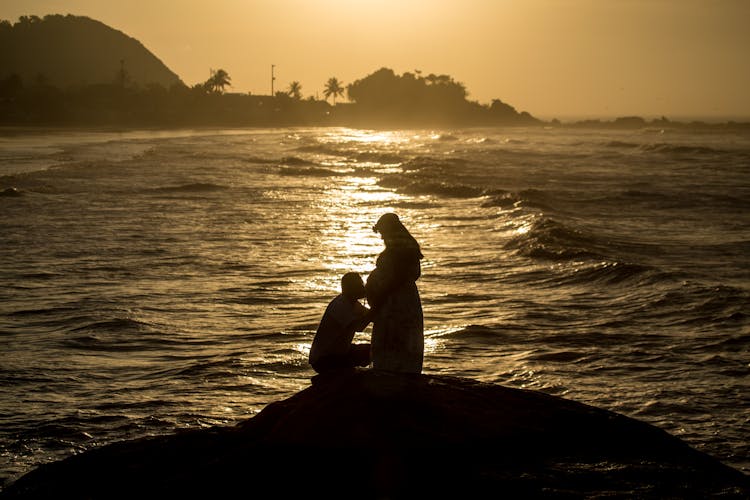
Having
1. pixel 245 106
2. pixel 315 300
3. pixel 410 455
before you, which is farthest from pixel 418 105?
pixel 410 455

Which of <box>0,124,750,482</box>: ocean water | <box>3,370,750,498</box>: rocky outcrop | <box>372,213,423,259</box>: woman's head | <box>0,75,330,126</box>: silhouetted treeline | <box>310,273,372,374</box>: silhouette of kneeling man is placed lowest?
<box>0,124,750,482</box>: ocean water

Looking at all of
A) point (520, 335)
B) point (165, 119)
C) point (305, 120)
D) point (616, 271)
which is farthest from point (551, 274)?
point (305, 120)

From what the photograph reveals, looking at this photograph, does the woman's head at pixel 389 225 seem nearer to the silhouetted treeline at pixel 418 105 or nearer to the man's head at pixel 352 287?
the man's head at pixel 352 287

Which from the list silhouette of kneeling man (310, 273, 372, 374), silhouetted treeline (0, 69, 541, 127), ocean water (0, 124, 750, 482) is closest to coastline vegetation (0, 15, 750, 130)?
silhouetted treeline (0, 69, 541, 127)

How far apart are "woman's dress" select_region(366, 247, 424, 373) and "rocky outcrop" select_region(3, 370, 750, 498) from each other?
1.49ft

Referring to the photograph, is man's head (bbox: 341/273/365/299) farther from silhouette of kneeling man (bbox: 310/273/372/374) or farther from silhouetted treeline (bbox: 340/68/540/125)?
silhouetted treeline (bbox: 340/68/540/125)

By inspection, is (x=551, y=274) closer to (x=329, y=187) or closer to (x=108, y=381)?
(x=108, y=381)

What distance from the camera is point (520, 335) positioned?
450 inches

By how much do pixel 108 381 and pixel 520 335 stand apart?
5041 millimetres

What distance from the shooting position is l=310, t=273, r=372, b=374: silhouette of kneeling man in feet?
21.2

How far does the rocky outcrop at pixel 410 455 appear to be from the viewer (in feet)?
16.6

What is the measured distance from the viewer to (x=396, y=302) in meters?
6.43

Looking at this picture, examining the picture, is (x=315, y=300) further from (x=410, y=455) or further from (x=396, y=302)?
(x=410, y=455)

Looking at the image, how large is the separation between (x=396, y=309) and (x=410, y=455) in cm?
146
